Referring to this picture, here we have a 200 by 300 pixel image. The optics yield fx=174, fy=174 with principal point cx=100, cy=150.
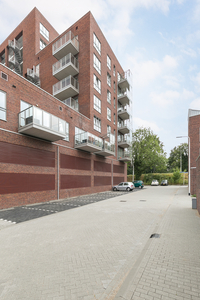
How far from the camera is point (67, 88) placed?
2133cm

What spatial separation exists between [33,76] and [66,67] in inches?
278

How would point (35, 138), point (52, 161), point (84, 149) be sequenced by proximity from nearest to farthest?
point (35, 138) → point (52, 161) → point (84, 149)

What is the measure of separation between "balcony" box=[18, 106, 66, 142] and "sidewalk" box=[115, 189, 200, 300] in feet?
34.6

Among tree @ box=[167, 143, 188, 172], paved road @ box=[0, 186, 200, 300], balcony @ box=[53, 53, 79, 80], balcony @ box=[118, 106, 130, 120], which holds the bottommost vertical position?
paved road @ box=[0, 186, 200, 300]

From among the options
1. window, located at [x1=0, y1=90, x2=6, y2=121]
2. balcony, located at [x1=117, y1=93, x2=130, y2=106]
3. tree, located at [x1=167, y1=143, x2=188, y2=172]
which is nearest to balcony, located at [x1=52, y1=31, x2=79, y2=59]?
balcony, located at [x1=117, y1=93, x2=130, y2=106]

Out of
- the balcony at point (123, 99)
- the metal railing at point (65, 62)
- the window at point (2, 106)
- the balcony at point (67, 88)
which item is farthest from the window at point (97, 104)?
the window at point (2, 106)

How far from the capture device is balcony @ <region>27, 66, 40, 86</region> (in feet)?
83.7

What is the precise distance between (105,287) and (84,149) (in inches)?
671

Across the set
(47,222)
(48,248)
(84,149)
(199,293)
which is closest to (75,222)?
(47,222)

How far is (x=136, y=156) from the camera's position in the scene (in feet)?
148

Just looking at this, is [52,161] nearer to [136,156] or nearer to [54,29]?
[54,29]

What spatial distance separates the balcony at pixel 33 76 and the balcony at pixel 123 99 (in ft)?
45.6

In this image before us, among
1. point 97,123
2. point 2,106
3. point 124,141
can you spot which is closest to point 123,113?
point 124,141

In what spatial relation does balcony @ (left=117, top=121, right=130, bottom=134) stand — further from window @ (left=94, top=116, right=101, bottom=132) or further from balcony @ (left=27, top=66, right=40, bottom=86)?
balcony @ (left=27, top=66, right=40, bottom=86)
